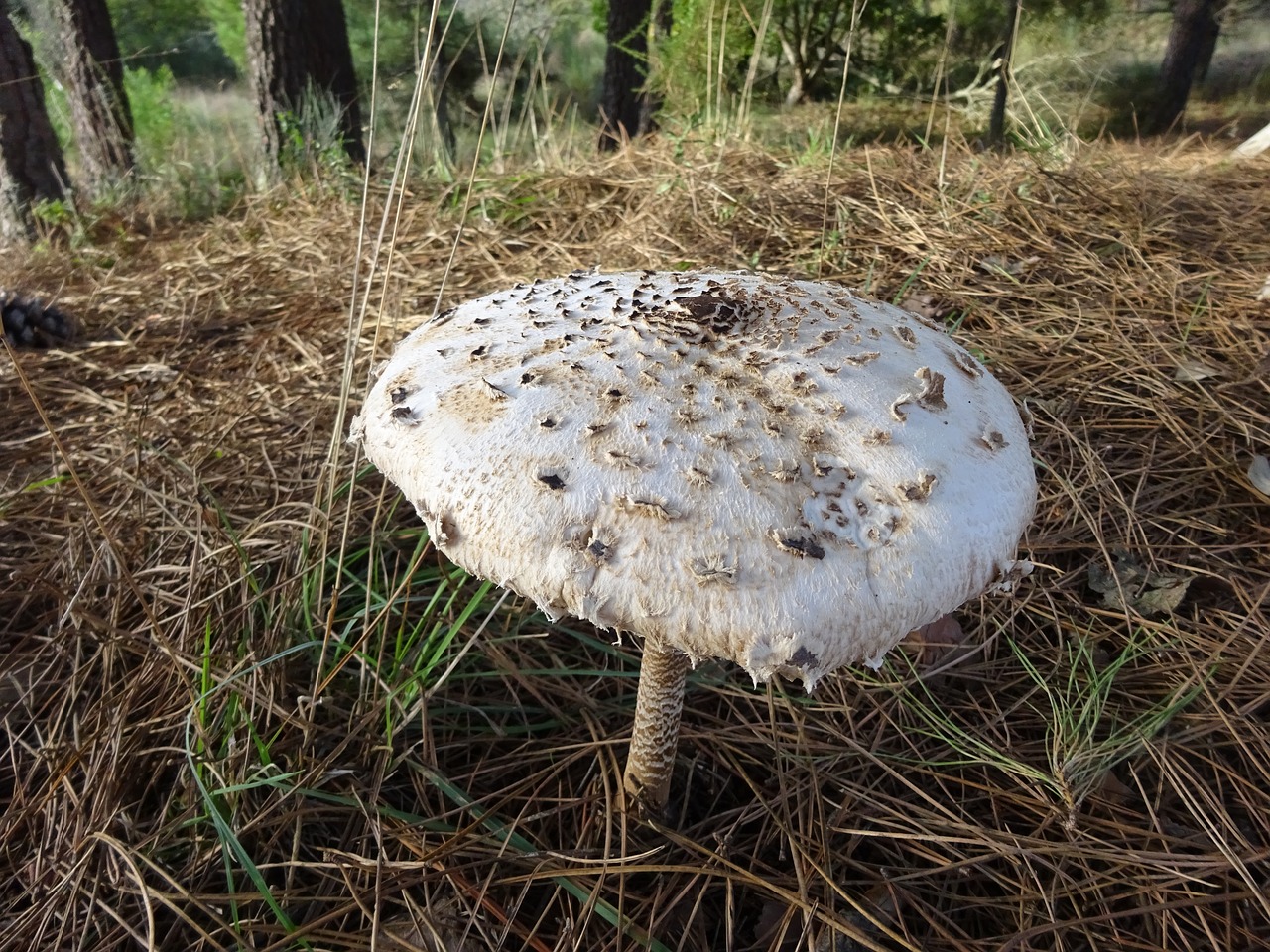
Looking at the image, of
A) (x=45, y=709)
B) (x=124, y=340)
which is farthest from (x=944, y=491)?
(x=124, y=340)

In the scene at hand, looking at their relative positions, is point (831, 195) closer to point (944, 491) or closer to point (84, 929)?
point (944, 491)

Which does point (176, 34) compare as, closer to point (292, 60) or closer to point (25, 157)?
point (292, 60)

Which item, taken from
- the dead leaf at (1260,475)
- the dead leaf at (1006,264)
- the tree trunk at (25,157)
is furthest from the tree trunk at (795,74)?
the dead leaf at (1260,475)

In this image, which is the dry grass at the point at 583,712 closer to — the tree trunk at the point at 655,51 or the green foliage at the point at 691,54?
the green foliage at the point at 691,54

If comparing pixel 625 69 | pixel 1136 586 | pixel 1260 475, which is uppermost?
pixel 625 69

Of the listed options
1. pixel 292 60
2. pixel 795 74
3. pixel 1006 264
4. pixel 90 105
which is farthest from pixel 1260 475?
→ pixel 795 74

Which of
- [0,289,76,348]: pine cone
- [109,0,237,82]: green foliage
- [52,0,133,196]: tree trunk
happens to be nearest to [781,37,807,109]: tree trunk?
[52,0,133,196]: tree trunk
